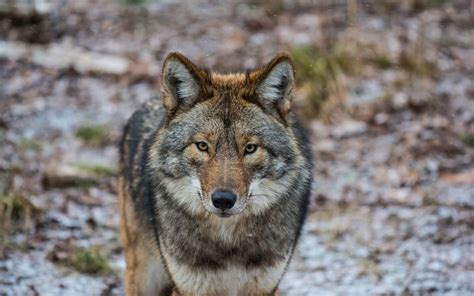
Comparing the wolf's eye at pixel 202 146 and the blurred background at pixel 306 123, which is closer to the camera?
the wolf's eye at pixel 202 146

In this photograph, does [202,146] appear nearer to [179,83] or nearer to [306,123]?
[179,83]

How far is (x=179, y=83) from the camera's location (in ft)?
15.9

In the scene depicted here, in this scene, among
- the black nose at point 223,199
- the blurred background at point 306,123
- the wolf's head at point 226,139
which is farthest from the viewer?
the blurred background at point 306,123

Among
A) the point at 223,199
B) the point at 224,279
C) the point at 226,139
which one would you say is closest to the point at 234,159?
the point at 226,139

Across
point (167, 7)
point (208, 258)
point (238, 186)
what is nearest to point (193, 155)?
point (238, 186)

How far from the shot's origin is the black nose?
4.25m

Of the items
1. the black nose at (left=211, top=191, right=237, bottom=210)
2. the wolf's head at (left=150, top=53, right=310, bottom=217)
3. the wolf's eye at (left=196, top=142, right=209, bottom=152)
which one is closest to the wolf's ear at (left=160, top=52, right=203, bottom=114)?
the wolf's head at (left=150, top=53, right=310, bottom=217)

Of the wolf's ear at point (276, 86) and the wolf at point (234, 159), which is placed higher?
the wolf's ear at point (276, 86)

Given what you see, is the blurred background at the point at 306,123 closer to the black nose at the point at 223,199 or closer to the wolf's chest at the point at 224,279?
the wolf's chest at the point at 224,279

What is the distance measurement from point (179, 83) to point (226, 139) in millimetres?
600

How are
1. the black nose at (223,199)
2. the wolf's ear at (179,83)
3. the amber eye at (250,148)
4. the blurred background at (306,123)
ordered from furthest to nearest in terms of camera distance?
the blurred background at (306,123), the wolf's ear at (179,83), the amber eye at (250,148), the black nose at (223,199)

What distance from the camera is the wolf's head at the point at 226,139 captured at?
4434mm

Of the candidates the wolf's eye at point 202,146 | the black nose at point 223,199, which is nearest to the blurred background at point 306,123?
the wolf's eye at point 202,146

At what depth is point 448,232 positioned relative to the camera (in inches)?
304
